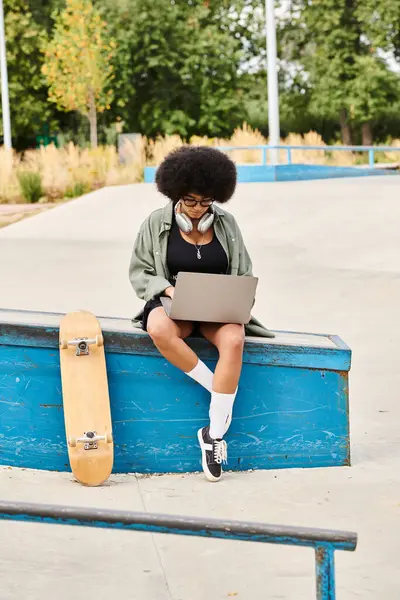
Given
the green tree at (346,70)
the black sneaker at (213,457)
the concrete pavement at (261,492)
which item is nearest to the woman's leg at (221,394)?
the black sneaker at (213,457)

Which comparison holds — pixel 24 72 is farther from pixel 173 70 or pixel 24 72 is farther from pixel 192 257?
pixel 192 257

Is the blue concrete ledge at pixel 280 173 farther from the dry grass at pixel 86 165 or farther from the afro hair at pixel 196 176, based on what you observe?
the afro hair at pixel 196 176

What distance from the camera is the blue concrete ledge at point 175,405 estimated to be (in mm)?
5176

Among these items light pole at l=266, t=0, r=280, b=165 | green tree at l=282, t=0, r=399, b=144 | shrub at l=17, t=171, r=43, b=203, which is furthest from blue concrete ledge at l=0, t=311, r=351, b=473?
green tree at l=282, t=0, r=399, b=144

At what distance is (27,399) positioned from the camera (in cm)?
520

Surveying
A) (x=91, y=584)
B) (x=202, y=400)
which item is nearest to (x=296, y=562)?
(x=91, y=584)

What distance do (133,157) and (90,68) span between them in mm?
7725

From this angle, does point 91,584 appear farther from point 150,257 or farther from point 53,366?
point 150,257

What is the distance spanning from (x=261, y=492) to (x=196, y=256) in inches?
42.0

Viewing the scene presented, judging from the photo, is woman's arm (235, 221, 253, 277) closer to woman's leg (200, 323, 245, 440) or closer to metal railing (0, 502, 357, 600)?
woman's leg (200, 323, 245, 440)

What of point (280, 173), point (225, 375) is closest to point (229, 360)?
point (225, 375)

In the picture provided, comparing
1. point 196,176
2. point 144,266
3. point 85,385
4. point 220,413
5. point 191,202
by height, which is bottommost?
point 220,413

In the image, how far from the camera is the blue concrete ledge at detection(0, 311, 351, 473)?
17.0 feet

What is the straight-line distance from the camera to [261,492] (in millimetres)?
4906
